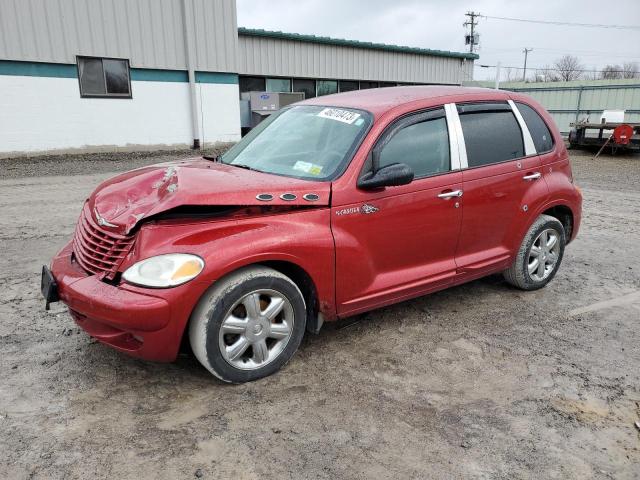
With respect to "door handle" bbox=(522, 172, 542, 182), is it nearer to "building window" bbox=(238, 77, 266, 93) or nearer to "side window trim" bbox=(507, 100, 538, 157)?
"side window trim" bbox=(507, 100, 538, 157)

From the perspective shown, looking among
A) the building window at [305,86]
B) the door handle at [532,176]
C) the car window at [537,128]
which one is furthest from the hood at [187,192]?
the building window at [305,86]

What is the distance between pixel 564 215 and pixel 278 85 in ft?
58.0

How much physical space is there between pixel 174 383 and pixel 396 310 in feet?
6.63

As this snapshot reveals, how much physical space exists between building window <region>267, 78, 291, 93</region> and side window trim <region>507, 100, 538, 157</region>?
1748 cm

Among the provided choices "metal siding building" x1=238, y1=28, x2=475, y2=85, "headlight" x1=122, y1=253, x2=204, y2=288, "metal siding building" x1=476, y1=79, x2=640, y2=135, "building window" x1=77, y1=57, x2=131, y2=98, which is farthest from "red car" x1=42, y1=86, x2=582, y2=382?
"metal siding building" x1=476, y1=79, x2=640, y2=135

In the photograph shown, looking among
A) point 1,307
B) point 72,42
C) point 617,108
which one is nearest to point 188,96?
point 72,42

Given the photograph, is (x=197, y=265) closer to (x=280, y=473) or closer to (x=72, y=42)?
(x=280, y=473)

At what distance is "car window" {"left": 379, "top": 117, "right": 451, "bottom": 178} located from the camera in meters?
3.76

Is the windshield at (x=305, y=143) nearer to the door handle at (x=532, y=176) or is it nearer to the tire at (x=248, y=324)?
the tire at (x=248, y=324)

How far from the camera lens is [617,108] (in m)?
23.1

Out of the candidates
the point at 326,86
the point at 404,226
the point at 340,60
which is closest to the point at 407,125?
the point at 404,226

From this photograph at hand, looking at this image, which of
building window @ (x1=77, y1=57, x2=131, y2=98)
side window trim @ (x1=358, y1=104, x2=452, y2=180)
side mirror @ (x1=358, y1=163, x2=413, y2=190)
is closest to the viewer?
side mirror @ (x1=358, y1=163, x2=413, y2=190)

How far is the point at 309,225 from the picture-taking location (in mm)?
3328

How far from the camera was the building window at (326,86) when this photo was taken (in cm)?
2230
